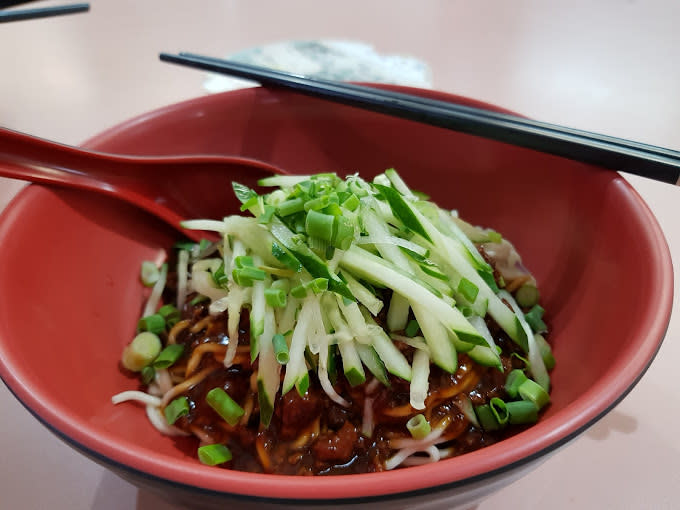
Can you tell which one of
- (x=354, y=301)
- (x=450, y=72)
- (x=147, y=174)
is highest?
(x=450, y=72)

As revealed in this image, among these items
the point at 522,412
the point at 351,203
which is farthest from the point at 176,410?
the point at 522,412

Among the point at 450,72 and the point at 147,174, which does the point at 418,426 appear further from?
the point at 450,72

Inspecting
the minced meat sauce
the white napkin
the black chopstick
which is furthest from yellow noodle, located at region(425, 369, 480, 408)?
the black chopstick

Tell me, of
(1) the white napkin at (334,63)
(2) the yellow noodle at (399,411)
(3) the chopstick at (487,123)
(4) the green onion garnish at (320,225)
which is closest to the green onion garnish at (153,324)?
(4) the green onion garnish at (320,225)

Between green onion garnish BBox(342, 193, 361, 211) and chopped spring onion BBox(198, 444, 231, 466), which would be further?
green onion garnish BBox(342, 193, 361, 211)

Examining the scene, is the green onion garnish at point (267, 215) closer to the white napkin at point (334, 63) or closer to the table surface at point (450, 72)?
the table surface at point (450, 72)

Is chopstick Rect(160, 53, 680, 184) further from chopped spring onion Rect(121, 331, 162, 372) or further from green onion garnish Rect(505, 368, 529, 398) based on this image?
chopped spring onion Rect(121, 331, 162, 372)
